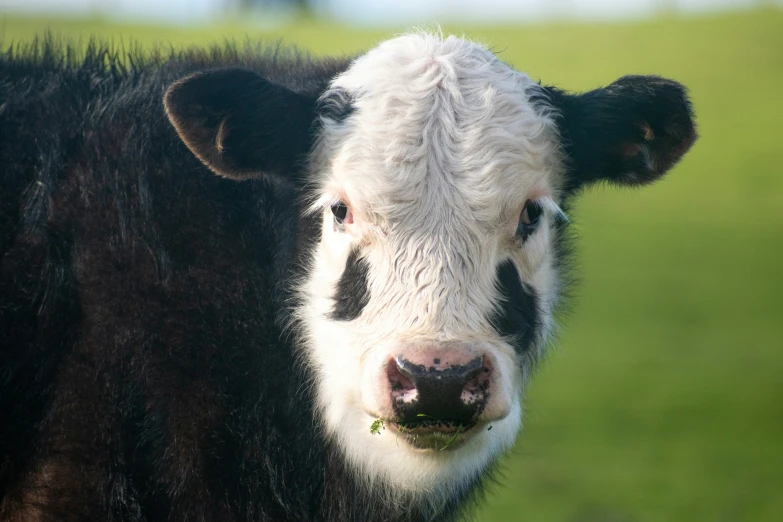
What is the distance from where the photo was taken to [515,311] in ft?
16.1

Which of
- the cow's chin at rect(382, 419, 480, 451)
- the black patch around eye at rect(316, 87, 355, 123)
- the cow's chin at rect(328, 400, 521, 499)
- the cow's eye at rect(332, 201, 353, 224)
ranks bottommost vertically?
the cow's chin at rect(328, 400, 521, 499)

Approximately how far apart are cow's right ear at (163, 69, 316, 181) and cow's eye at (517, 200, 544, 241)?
A: 1.12 metres

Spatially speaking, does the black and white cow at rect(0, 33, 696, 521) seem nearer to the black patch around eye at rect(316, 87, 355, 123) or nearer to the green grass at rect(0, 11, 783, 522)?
the black patch around eye at rect(316, 87, 355, 123)

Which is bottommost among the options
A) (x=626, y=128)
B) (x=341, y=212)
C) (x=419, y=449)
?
(x=419, y=449)

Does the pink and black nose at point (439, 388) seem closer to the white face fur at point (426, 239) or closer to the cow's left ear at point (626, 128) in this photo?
the white face fur at point (426, 239)

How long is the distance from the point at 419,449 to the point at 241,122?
5.88ft

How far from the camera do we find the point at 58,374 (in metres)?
4.84

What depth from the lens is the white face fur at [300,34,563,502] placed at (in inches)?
181

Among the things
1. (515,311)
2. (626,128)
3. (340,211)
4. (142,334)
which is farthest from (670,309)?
(142,334)

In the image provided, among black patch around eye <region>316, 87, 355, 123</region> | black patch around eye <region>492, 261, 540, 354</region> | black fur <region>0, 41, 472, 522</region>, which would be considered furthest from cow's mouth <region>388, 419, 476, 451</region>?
black patch around eye <region>316, 87, 355, 123</region>

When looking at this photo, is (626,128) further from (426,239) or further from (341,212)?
(341,212)

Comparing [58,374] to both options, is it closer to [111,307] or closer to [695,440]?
[111,307]

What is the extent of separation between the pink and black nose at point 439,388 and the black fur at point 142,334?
94 cm

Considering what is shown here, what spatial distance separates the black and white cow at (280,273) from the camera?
15.6 feet
